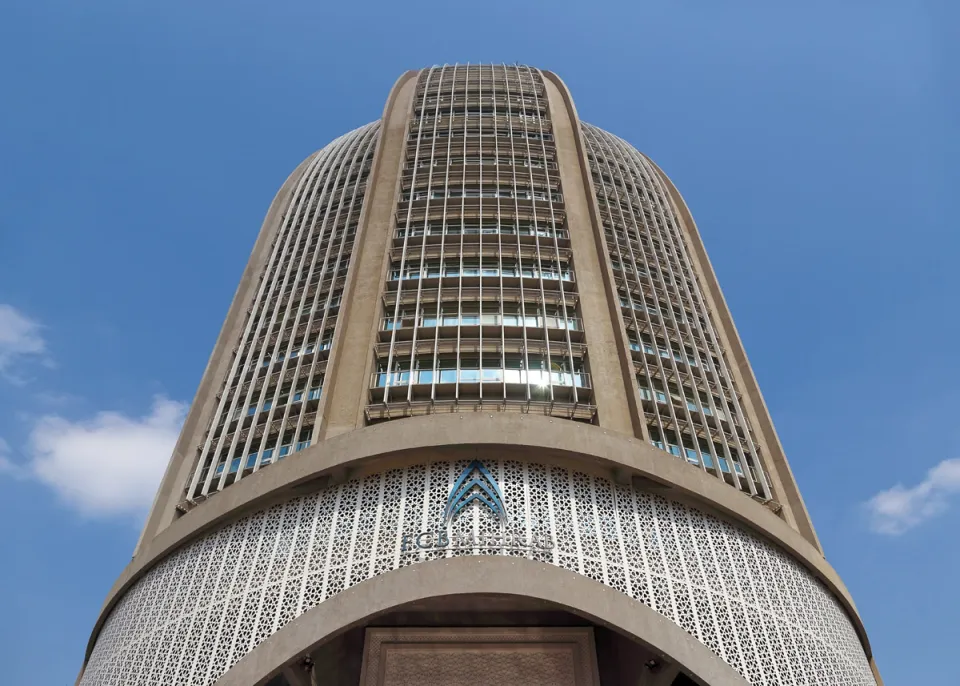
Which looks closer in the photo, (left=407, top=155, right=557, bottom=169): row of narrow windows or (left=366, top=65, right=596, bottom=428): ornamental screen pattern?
(left=366, top=65, right=596, bottom=428): ornamental screen pattern

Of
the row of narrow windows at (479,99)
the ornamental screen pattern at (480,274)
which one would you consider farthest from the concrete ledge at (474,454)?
the row of narrow windows at (479,99)

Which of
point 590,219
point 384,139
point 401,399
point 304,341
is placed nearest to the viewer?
point 401,399

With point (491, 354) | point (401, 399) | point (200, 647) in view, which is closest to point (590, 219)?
point (491, 354)

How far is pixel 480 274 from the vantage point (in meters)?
26.4

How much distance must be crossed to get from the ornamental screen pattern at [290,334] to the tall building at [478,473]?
126 millimetres

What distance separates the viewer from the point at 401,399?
22.8 metres

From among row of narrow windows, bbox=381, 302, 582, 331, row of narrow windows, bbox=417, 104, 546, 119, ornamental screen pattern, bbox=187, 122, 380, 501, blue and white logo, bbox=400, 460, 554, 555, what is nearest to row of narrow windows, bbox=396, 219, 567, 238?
ornamental screen pattern, bbox=187, 122, 380, 501

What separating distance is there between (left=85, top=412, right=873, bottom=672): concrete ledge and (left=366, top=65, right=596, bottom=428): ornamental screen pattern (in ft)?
9.74

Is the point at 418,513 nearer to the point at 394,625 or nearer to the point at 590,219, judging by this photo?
the point at 394,625

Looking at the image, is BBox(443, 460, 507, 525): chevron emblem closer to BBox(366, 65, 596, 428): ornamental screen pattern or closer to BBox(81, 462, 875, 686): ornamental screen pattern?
BBox(81, 462, 875, 686): ornamental screen pattern

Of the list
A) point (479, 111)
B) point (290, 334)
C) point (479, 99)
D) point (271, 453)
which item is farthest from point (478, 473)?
point (479, 99)

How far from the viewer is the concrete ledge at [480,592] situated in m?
16.2

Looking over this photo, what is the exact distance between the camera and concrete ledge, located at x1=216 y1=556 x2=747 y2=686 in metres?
16.2

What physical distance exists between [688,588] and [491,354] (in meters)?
9.53
